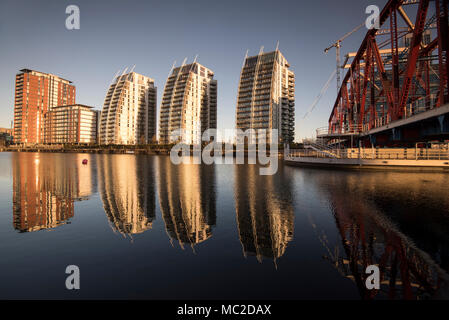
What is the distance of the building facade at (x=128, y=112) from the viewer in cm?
13275

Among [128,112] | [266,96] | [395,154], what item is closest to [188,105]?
[128,112]

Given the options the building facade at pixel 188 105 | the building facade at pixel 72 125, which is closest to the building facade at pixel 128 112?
the building facade at pixel 188 105

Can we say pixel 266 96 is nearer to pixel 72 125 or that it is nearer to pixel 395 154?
pixel 395 154

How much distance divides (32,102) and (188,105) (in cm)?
12222

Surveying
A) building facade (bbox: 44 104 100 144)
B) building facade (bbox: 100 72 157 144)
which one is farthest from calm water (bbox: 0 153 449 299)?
building facade (bbox: 44 104 100 144)

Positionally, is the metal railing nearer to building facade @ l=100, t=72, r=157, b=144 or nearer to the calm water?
the calm water

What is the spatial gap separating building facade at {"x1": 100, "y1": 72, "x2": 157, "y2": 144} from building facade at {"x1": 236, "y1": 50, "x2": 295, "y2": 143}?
56577mm

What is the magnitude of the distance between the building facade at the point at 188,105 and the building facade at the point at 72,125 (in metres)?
59.2

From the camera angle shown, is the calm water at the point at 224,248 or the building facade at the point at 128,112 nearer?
the calm water at the point at 224,248

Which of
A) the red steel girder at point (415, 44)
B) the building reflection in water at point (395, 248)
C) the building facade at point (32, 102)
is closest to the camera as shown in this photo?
the building reflection in water at point (395, 248)

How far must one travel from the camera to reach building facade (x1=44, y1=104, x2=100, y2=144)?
148 metres

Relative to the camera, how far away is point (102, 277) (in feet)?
14.6

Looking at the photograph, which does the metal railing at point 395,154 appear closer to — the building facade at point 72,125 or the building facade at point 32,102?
the building facade at point 72,125
